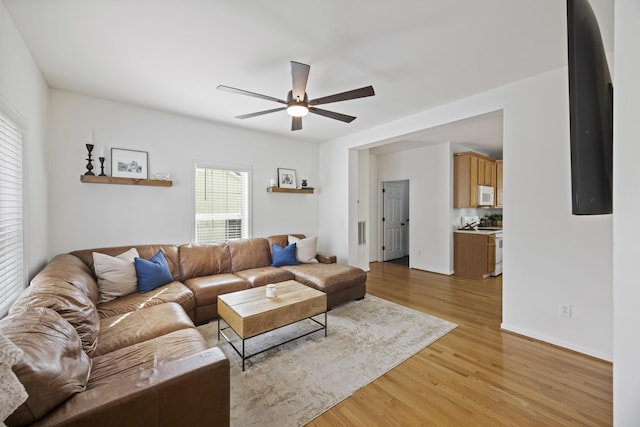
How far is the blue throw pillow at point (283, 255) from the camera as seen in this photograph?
4.07 m

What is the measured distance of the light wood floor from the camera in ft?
5.51

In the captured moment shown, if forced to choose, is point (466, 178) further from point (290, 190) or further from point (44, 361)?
point (44, 361)

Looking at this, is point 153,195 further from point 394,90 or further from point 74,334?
point 394,90

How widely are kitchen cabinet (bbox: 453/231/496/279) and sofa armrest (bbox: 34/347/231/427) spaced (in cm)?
480

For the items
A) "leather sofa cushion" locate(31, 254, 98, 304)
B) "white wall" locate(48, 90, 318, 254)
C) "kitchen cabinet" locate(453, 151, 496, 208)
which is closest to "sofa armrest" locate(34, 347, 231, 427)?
"leather sofa cushion" locate(31, 254, 98, 304)

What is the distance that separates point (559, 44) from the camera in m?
2.11

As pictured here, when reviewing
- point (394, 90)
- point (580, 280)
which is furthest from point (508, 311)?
point (394, 90)

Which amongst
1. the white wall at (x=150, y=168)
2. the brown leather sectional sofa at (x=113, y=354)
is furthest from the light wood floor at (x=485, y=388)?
the white wall at (x=150, y=168)

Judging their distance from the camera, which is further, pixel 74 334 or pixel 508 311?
pixel 508 311

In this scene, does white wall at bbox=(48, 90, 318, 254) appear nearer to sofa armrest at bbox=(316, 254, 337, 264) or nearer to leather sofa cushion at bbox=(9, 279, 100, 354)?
sofa armrest at bbox=(316, 254, 337, 264)

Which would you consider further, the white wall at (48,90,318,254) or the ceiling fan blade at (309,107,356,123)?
the white wall at (48,90,318,254)

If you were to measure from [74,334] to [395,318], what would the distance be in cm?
285

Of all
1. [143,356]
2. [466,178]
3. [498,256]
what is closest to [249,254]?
[143,356]

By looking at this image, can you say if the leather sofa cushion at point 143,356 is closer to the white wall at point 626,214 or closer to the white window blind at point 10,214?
the white window blind at point 10,214
